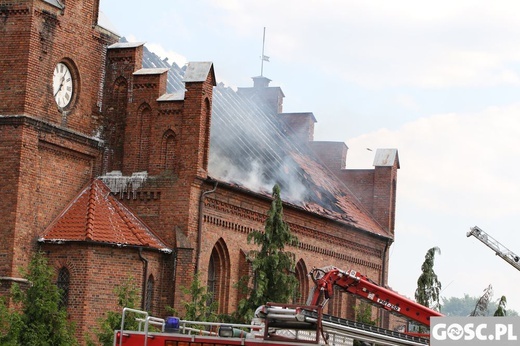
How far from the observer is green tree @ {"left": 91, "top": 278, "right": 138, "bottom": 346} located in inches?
1309

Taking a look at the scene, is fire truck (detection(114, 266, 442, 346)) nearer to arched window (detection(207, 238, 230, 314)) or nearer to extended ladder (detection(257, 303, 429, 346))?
extended ladder (detection(257, 303, 429, 346))

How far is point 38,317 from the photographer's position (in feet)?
110

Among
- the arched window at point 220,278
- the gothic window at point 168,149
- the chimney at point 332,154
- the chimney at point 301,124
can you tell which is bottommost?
the arched window at point 220,278

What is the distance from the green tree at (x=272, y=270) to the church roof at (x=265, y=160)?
205 inches

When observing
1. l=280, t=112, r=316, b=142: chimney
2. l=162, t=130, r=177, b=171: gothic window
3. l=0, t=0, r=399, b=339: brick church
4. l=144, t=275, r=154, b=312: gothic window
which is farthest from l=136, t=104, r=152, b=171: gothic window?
l=280, t=112, r=316, b=142: chimney

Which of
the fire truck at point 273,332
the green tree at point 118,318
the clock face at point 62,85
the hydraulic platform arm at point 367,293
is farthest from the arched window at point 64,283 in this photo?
the fire truck at point 273,332

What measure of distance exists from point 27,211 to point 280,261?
776cm

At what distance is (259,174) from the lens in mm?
47656

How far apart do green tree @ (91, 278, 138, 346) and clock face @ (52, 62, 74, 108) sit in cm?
676

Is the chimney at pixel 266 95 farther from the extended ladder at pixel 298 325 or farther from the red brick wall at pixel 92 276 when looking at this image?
the extended ladder at pixel 298 325

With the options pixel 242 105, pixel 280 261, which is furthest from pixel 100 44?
pixel 242 105

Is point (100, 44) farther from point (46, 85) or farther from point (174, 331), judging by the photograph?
point (174, 331)

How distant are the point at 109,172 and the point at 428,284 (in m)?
14.0

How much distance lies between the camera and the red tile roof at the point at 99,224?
3859 centimetres
